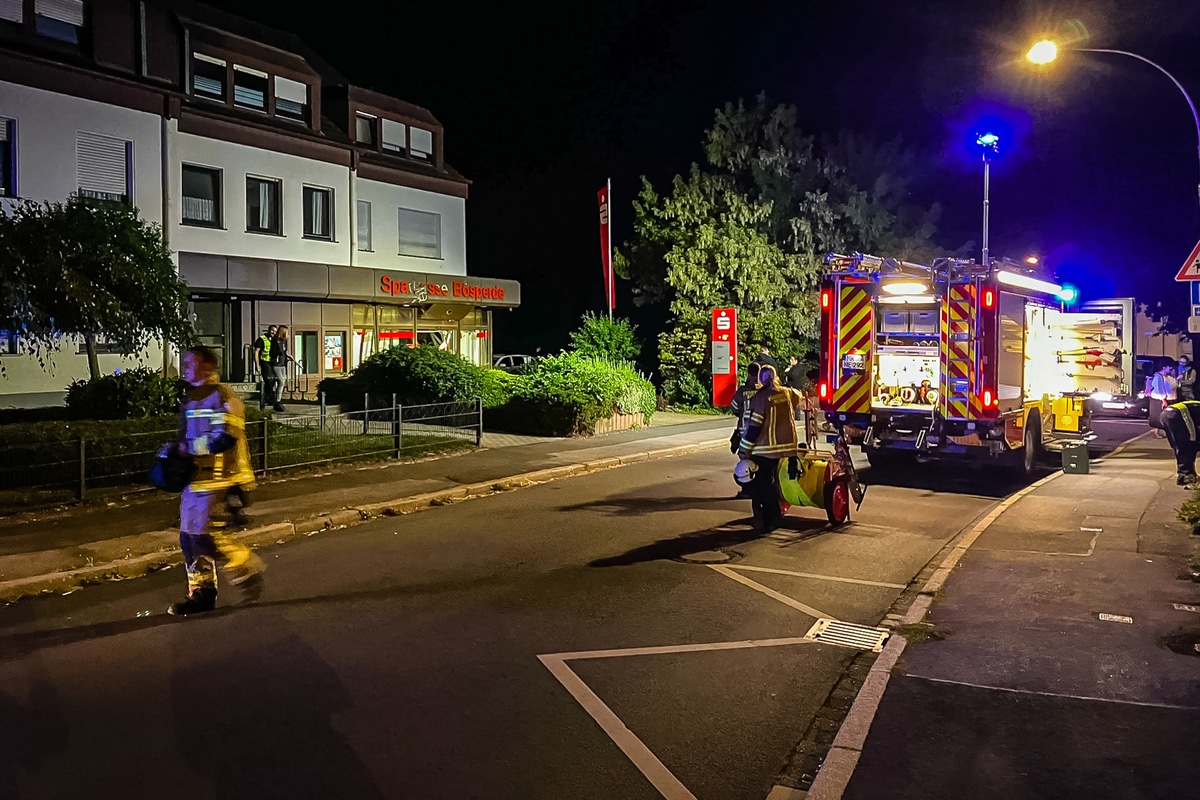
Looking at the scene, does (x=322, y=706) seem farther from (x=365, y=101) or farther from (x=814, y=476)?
(x=365, y=101)

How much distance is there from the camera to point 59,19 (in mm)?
22875

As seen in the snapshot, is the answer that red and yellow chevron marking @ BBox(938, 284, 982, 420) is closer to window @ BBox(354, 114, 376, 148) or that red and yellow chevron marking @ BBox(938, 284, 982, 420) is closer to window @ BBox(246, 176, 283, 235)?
window @ BBox(246, 176, 283, 235)

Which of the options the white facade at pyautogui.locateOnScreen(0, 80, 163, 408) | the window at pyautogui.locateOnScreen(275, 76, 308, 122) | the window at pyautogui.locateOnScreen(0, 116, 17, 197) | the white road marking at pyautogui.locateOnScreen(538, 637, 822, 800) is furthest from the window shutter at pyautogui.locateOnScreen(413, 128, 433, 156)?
the white road marking at pyautogui.locateOnScreen(538, 637, 822, 800)

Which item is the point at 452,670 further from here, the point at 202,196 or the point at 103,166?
the point at 202,196

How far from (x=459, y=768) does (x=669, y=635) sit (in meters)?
2.58

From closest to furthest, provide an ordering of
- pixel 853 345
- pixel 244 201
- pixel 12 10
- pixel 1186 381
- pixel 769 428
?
pixel 769 428 < pixel 1186 381 < pixel 853 345 < pixel 12 10 < pixel 244 201

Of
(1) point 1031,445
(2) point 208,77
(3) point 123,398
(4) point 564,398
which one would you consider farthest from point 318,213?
(1) point 1031,445

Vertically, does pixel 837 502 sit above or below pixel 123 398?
below

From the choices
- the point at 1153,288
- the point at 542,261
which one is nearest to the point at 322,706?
the point at 1153,288

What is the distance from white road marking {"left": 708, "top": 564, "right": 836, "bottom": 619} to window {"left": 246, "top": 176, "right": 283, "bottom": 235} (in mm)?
22147

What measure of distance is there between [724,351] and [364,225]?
40.7ft

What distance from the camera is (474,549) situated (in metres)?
10.1

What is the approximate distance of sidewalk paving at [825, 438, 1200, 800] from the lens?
4828mm

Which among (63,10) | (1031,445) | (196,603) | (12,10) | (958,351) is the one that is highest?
(63,10)
